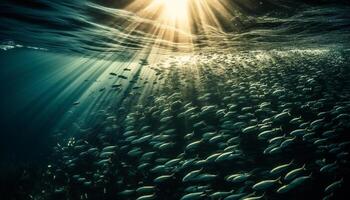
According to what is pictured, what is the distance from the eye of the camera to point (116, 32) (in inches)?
741

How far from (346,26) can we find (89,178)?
23.1 metres

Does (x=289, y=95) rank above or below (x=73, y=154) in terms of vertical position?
above

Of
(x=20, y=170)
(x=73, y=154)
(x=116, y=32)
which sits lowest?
(x=20, y=170)

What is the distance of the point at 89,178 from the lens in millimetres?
10938

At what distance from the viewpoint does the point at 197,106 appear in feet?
45.2

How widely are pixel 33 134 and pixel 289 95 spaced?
26144 mm

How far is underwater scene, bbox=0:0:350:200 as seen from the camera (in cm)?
786

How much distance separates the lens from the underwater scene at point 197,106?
7.86 metres

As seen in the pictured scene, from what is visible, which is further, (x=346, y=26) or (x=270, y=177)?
(x=346, y=26)

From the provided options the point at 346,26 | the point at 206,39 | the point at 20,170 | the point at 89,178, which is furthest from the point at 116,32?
the point at 346,26

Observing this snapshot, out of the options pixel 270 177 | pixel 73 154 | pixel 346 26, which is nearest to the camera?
pixel 270 177

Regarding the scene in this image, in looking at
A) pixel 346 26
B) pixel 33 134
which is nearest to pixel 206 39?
pixel 346 26

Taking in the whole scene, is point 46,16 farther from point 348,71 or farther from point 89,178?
point 348,71

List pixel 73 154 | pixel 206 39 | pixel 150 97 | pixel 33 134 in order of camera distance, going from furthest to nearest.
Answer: pixel 33 134 < pixel 206 39 < pixel 150 97 < pixel 73 154
